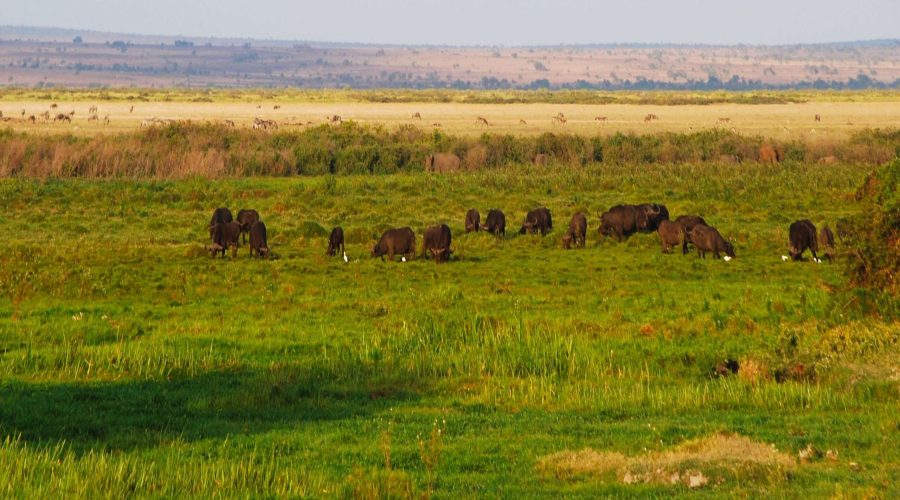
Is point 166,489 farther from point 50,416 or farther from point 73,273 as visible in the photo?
point 73,273

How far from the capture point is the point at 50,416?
12312 mm

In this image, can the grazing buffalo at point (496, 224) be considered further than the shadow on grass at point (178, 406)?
Yes

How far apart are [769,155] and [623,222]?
18.8 meters

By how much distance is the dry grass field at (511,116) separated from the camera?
6800 cm

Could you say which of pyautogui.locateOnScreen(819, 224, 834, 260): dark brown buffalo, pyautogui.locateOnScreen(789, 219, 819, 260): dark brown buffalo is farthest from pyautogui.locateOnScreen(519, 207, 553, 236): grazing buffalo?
pyautogui.locateOnScreen(819, 224, 834, 260): dark brown buffalo

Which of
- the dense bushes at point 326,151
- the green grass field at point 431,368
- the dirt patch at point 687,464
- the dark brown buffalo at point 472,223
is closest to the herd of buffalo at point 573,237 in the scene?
the green grass field at point 431,368

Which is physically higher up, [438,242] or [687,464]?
[687,464]

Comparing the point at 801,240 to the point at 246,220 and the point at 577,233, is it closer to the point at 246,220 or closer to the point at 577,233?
the point at 577,233

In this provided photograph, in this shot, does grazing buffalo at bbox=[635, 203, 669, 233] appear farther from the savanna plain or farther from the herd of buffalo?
the savanna plain

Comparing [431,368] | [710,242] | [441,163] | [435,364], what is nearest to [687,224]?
[710,242]

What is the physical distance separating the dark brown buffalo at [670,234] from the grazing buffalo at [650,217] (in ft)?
5.50

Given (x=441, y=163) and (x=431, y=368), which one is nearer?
(x=431, y=368)

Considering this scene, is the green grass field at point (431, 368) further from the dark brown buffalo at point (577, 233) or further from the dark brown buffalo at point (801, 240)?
the dark brown buffalo at point (801, 240)

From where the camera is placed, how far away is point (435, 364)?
1570 centimetres
